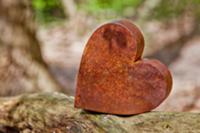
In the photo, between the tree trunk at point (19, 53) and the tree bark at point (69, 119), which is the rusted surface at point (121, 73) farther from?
the tree trunk at point (19, 53)

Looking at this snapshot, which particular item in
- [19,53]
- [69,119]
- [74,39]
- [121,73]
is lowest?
[69,119]

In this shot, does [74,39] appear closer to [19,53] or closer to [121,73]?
[19,53]

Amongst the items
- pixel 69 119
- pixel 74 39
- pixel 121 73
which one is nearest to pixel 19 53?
pixel 69 119

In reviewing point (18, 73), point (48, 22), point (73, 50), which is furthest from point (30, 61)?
point (48, 22)

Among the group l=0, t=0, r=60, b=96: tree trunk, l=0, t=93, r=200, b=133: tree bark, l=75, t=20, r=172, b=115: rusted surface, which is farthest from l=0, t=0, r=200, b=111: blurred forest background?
l=75, t=20, r=172, b=115: rusted surface

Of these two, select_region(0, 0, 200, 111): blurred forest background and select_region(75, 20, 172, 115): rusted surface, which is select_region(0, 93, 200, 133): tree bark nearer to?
select_region(75, 20, 172, 115): rusted surface
